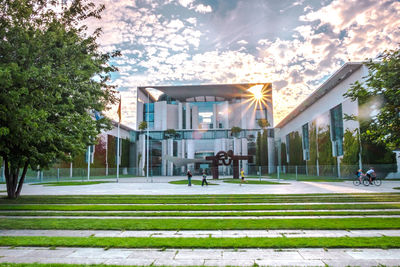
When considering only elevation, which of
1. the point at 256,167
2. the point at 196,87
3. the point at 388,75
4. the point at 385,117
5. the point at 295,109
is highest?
the point at 196,87

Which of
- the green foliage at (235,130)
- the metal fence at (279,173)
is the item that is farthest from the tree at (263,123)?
the metal fence at (279,173)

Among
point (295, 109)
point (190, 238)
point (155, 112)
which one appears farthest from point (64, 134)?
point (155, 112)

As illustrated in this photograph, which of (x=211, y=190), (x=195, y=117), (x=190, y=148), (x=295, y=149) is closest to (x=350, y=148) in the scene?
(x=211, y=190)

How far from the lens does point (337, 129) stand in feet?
139

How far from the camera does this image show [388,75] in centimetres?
1093

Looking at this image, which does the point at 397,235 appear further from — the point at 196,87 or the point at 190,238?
the point at 196,87

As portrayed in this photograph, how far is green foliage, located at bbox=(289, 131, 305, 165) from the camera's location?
196 ft

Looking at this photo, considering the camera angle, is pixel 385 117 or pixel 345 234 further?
pixel 385 117

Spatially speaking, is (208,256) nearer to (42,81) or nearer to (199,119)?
(42,81)

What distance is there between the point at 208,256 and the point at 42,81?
761cm

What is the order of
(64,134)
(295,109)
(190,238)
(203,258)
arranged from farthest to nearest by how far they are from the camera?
(295,109), (64,134), (190,238), (203,258)

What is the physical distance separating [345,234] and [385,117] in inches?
262

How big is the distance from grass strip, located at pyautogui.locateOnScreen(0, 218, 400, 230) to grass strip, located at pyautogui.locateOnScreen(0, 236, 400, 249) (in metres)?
1.26

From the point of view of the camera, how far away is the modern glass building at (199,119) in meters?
69.9
